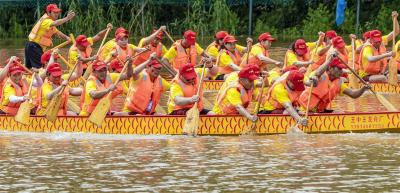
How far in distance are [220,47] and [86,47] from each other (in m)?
2.94

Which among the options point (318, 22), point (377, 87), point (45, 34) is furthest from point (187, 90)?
point (318, 22)

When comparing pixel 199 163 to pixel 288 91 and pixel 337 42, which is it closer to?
pixel 288 91

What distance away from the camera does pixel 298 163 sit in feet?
68.6

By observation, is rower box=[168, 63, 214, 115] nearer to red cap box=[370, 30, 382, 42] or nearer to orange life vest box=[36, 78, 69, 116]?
orange life vest box=[36, 78, 69, 116]

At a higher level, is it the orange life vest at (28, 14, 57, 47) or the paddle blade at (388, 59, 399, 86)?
the orange life vest at (28, 14, 57, 47)

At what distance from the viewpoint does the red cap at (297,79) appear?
2425 cm

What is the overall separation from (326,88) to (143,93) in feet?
9.81

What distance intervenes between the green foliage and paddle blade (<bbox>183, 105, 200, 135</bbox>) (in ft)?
90.7

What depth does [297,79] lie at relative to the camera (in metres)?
24.2

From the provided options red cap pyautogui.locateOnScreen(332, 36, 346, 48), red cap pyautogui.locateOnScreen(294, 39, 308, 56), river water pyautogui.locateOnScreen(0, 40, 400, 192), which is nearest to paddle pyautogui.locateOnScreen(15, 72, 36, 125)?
river water pyautogui.locateOnScreen(0, 40, 400, 192)

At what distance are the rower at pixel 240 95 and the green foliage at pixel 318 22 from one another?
2694 cm

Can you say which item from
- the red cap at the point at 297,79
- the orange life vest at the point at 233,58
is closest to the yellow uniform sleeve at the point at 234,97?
the red cap at the point at 297,79

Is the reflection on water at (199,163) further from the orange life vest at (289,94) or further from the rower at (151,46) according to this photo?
the rower at (151,46)

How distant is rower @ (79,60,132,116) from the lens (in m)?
24.6
